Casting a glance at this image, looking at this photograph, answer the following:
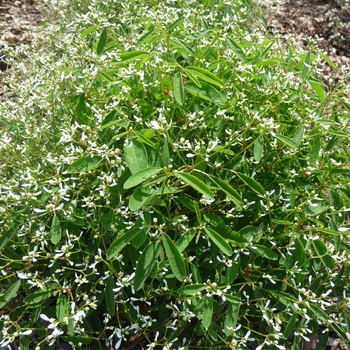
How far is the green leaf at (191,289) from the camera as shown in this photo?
1733mm

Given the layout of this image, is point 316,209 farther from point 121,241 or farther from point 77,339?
point 77,339

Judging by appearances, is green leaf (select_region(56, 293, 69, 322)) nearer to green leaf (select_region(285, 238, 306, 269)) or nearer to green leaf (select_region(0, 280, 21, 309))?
green leaf (select_region(0, 280, 21, 309))

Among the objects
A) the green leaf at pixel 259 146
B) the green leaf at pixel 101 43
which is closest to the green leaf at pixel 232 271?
the green leaf at pixel 259 146

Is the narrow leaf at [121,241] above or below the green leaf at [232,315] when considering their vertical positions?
above

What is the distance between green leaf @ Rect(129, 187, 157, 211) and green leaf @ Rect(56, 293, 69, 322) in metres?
0.55

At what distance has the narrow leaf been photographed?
66.9 inches

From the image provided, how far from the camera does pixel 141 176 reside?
1628 millimetres

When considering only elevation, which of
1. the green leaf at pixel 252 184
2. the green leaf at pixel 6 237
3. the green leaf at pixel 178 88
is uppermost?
the green leaf at pixel 178 88

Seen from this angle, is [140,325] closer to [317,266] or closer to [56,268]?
[56,268]

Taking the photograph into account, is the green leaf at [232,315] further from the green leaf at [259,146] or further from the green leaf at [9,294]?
the green leaf at [9,294]

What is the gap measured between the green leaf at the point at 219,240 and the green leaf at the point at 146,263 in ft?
0.72

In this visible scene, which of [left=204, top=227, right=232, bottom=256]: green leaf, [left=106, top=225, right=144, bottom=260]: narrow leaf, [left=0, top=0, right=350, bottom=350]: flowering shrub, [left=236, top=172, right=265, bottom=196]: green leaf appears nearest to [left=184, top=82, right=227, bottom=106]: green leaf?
[left=0, top=0, right=350, bottom=350]: flowering shrub

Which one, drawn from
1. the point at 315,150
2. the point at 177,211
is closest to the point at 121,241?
the point at 177,211

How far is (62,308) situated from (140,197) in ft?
1.96
